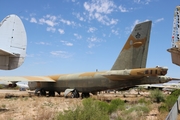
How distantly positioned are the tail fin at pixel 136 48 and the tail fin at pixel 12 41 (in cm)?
1035

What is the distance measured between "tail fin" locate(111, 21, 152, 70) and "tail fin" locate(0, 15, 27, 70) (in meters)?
10.4

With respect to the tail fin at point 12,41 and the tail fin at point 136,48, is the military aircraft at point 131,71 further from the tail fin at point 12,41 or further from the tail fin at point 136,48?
the tail fin at point 12,41

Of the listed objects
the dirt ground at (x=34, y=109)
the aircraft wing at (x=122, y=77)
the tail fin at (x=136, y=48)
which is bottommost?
the dirt ground at (x=34, y=109)

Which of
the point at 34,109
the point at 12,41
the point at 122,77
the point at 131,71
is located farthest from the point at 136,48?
the point at 12,41

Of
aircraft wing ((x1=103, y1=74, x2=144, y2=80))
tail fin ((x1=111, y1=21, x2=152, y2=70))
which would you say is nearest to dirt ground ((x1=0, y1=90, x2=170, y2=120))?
aircraft wing ((x1=103, y1=74, x2=144, y2=80))

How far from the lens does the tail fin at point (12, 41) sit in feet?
58.5

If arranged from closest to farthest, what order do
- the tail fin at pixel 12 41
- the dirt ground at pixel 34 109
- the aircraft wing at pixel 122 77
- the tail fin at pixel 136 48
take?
1. the dirt ground at pixel 34 109
2. the tail fin at pixel 12 41
3. the aircraft wing at pixel 122 77
4. the tail fin at pixel 136 48

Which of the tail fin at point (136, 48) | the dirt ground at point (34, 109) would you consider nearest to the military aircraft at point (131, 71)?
the tail fin at point (136, 48)

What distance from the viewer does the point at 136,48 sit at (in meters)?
21.2

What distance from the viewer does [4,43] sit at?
1828cm

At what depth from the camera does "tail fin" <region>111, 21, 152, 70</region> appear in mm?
20734

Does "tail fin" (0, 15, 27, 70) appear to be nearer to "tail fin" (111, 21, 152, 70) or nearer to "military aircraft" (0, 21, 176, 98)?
"military aircraft" (0, 21, 176, 98)

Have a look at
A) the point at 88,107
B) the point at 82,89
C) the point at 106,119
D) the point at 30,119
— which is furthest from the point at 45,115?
the point at 82,89

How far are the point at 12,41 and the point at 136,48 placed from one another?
1218 centimetres
